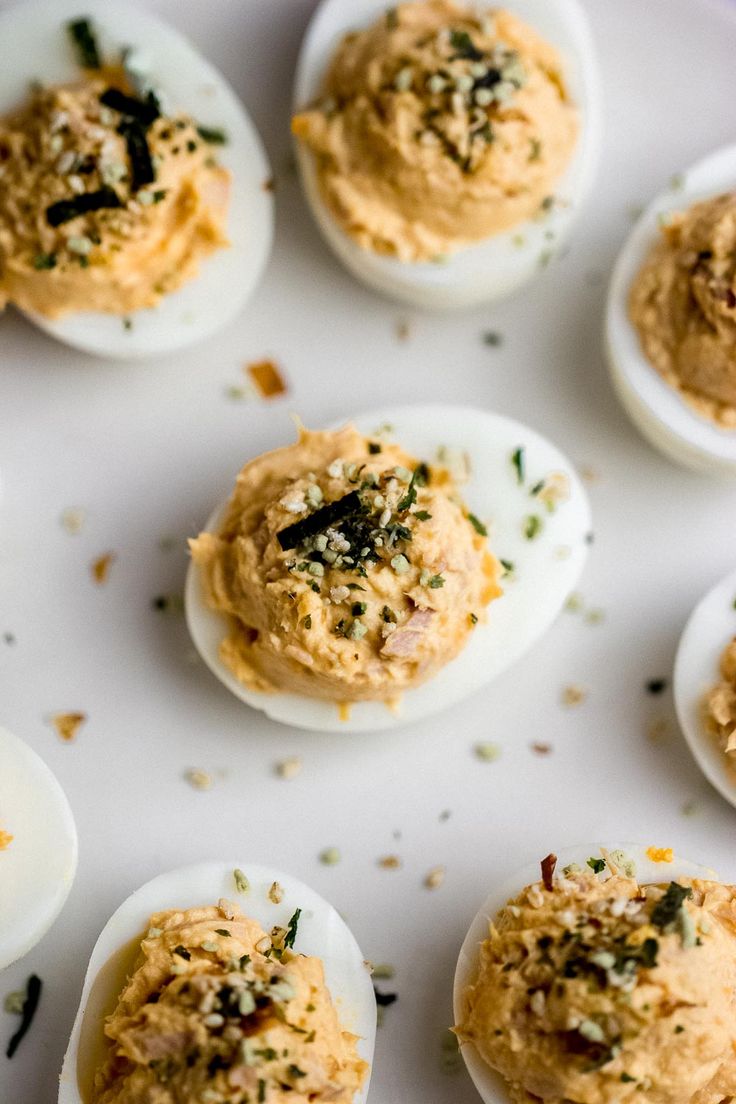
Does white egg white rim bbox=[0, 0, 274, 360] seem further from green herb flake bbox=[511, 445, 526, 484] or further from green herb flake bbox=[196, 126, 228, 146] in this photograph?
green herb flake bbox=[511, 445, 526, 484]

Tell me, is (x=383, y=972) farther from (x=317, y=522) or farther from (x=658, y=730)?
(x=317, y=522)

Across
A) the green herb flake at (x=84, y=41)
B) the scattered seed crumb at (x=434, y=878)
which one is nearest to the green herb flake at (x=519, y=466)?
the scattered seed crumb at (x=434, y=878)

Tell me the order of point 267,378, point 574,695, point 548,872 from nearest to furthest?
point 548,872 < point 574,695 < point 267,378

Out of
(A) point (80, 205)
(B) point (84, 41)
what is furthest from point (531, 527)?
(B) point (84, 41)

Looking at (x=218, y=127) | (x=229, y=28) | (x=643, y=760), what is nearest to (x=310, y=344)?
(x=218, y=127)

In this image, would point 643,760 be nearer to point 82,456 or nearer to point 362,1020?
point 362,1020
